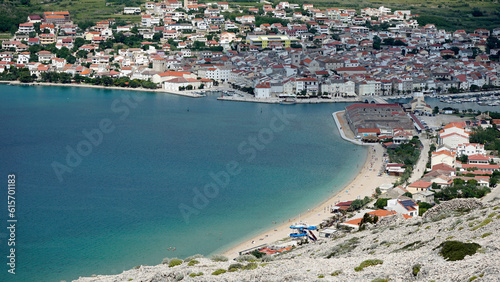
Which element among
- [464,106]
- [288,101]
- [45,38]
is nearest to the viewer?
[464,106]

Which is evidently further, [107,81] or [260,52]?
[260,52]

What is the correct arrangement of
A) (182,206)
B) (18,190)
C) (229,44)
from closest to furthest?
(182,206), (18,190), (229,44)

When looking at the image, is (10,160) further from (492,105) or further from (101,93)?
(492,105)

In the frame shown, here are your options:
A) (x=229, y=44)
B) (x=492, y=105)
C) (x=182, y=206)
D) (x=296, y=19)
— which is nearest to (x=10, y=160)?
(x=182, y=206)

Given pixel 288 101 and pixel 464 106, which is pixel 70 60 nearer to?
pixel 288 101

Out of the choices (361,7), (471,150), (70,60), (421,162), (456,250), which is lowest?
(421,162)

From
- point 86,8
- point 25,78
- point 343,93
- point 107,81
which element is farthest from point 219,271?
point 86,8
